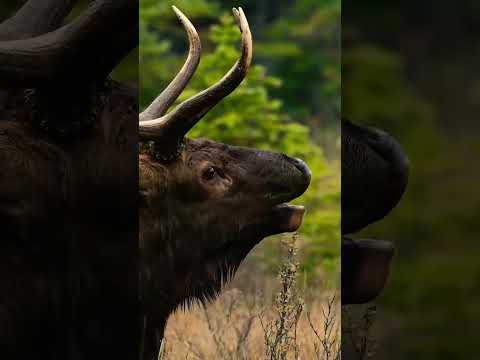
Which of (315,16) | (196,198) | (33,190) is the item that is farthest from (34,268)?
(315,16)

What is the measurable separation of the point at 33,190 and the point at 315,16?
113cm

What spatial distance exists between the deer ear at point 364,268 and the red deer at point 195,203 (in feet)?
0.72

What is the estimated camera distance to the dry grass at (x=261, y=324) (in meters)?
3.00

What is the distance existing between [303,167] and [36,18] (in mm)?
1084

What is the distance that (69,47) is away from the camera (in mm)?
2680

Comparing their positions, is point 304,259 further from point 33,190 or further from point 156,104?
point 33,190

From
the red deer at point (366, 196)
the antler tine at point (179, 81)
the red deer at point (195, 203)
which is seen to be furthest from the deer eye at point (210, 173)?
the red deer at point (366, 196)

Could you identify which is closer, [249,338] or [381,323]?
[381,323]

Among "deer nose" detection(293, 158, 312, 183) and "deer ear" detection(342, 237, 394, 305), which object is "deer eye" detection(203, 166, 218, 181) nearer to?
"deer nose" detection(293, 158, 312, 183)

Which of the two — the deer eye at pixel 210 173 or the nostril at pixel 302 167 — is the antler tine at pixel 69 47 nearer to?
the deer eye at pixel 210 173

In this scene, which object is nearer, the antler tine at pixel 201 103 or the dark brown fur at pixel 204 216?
the antler tine at pixel 201 103

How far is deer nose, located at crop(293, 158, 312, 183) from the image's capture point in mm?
3037

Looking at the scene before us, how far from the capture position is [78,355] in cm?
293

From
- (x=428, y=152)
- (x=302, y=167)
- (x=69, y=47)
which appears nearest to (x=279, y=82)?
(x=302, y=167)
